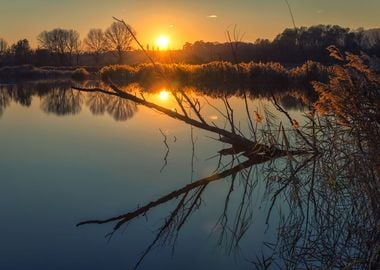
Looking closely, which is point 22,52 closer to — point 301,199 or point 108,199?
point 108,199

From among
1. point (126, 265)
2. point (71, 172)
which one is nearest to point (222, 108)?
point (71, 172)

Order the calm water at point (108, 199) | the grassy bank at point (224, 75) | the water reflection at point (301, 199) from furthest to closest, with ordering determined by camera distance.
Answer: the grassy bank at point (224, 75), the calm water at point (108, 199), the water reflection at point (301, 199)

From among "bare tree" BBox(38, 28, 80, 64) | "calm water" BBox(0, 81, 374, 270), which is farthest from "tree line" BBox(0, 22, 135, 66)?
"calm water" BBox(0, 81, 374, 270)

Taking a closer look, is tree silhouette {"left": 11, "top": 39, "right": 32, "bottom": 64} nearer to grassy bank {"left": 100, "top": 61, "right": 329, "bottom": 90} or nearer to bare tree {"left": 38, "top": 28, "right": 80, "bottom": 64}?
bare tree {"left": 38, "top": 28, "right": 80, "bottom": 64}

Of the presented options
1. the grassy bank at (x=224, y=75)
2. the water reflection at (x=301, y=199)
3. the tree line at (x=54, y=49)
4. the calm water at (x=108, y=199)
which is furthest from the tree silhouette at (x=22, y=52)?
the water reflection at (x=301, y=199)

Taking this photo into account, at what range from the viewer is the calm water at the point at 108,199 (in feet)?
11.9

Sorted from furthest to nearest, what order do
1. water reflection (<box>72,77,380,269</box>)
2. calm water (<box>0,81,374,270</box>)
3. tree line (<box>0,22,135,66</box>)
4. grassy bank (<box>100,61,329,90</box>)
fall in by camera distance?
tree line (<box>0,22,135,66</box>) → grassy bank (<box>100,61,329,90</box>) → calm water (<box>0,81,374,270</box>) → water reflection (<box>72,77,380,269</box>)

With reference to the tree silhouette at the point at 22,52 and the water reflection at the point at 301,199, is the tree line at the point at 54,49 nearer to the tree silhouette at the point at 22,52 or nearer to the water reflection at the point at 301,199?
the tree silhouette at the point at 22,52

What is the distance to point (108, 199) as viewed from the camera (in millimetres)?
4980

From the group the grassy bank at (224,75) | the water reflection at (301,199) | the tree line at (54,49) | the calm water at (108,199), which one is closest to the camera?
the water reflection at (301,199)

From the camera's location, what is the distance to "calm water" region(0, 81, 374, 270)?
3.63 metres

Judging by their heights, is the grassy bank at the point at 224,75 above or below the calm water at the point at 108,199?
above

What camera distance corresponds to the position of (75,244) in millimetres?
3842

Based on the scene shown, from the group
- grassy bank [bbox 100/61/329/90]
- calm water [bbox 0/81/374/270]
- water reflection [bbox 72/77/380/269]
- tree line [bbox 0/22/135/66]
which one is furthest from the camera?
tree line [bbox 0/22/135/66]
